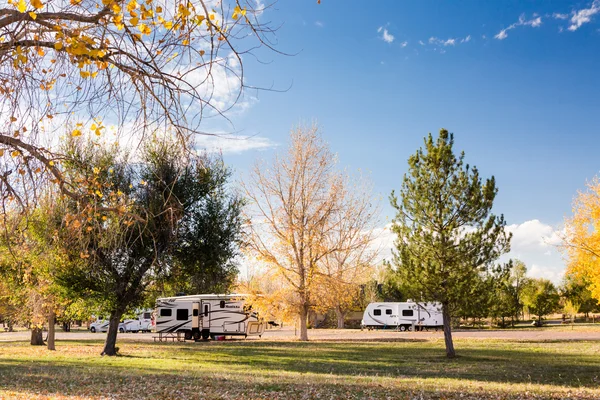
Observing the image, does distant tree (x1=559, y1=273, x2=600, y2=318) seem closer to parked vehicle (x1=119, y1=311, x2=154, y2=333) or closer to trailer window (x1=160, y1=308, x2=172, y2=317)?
trailer window (x1=160, y1=308, x2=172, y2=317)

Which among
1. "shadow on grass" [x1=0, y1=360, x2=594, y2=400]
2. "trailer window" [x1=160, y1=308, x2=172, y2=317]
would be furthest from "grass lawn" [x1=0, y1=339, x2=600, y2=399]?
"trailer window" [x1=160, y1=308, x2=172, y2=317]

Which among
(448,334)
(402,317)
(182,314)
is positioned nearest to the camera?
(448,334)

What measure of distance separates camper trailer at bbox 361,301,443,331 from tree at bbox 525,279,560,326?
38.8ft

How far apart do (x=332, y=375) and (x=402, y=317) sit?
105 feet

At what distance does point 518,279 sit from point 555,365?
39.9 m

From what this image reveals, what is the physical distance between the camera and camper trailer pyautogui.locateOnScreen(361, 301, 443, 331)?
142 feet

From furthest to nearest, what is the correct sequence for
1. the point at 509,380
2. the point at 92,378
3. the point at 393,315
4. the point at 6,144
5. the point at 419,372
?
the point at 393,315 → the point at 419,372 → the point at 509,380 → the point at 92,378 → the point at 6,144

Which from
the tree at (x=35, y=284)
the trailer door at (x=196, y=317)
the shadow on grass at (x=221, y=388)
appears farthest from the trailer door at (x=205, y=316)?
the shadow on grass at (x=221, y=388)

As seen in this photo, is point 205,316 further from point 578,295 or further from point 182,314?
point 578,295

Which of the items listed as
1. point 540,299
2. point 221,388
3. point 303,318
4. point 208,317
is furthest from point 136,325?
point 221,388

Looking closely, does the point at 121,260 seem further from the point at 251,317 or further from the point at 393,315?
the point at 393,315

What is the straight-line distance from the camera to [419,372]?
15.2 meters

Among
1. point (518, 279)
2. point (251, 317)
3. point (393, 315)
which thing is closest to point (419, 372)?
point (251, 317)

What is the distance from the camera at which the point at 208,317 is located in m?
33.1
